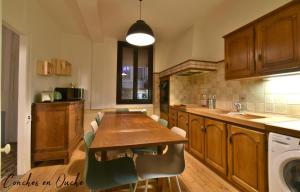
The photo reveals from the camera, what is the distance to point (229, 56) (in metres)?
2.41

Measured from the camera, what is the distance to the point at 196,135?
277 cm

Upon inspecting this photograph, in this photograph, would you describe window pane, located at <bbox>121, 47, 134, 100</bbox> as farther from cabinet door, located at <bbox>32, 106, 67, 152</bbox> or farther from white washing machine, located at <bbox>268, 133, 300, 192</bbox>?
white washing machine, located at <bbox>268, 133, 300, 192</bbox>

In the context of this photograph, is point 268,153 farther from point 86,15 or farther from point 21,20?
point 21,20

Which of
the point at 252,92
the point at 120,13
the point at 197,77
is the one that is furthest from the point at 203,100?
the point at 120,13

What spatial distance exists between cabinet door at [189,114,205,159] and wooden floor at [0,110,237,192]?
0.20m

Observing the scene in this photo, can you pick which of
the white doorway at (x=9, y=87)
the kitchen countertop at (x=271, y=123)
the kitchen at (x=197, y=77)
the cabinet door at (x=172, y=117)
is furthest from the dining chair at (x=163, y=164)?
the white doorway at (x=9, y=87)

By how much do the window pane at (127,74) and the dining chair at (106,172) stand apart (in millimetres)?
3002

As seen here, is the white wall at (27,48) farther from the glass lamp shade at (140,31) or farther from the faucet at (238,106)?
the faucet at (238,106)

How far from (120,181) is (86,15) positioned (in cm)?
Answer: 263

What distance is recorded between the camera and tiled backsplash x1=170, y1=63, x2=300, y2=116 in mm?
1896

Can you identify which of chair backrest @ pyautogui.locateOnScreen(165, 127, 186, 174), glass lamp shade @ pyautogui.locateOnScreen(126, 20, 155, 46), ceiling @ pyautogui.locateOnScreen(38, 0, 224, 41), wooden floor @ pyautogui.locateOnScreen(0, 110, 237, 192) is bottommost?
wooden floor @ pyautogui.locateOnScreen(0, 110, 237, 192)

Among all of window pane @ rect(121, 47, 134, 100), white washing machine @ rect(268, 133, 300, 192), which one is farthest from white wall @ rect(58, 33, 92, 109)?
white washing machine @ rect(268, 133, 300, 192)

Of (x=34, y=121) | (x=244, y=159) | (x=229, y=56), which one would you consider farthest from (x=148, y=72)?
(x=244, y=159)

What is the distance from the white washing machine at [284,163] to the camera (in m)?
1.30
